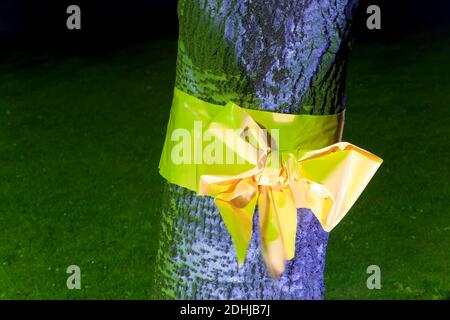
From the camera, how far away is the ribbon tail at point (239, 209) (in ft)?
8.28

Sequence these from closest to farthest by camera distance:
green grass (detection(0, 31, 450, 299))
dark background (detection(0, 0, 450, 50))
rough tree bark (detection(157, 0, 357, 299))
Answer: rough tree bark (detection(157, 0, 357, 299)), green grass (detection(0, 31, 450, 299)), dark background (detection(0, 0, 450, 50))

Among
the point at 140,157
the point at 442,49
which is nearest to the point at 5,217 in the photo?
the point at 140,157

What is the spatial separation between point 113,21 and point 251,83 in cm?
1150

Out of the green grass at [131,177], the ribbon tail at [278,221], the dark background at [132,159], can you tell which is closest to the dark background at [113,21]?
the dark background at [132,159]

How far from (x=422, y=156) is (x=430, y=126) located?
88 centimetres

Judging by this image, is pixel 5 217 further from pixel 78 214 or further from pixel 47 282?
pixel 47 282

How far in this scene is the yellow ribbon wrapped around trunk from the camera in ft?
8.19

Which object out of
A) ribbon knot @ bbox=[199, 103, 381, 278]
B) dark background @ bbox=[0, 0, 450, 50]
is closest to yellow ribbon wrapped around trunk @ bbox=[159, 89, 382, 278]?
ribbon knot @ bbox=[199, 103, 381, 278]

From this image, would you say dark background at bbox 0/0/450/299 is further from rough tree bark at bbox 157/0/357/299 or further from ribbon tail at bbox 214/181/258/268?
ribbon tail at bbox 214/181/258/268

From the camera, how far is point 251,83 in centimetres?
251

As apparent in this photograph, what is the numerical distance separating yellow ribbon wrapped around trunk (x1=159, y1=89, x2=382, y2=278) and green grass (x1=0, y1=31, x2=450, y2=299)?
0.69 metres

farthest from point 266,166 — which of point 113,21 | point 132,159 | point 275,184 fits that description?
point 113,21

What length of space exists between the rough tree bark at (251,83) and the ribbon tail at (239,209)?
8 centimetres

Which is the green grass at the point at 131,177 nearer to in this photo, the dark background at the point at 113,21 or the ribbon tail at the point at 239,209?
the ribbon tail at the point at 239,209
